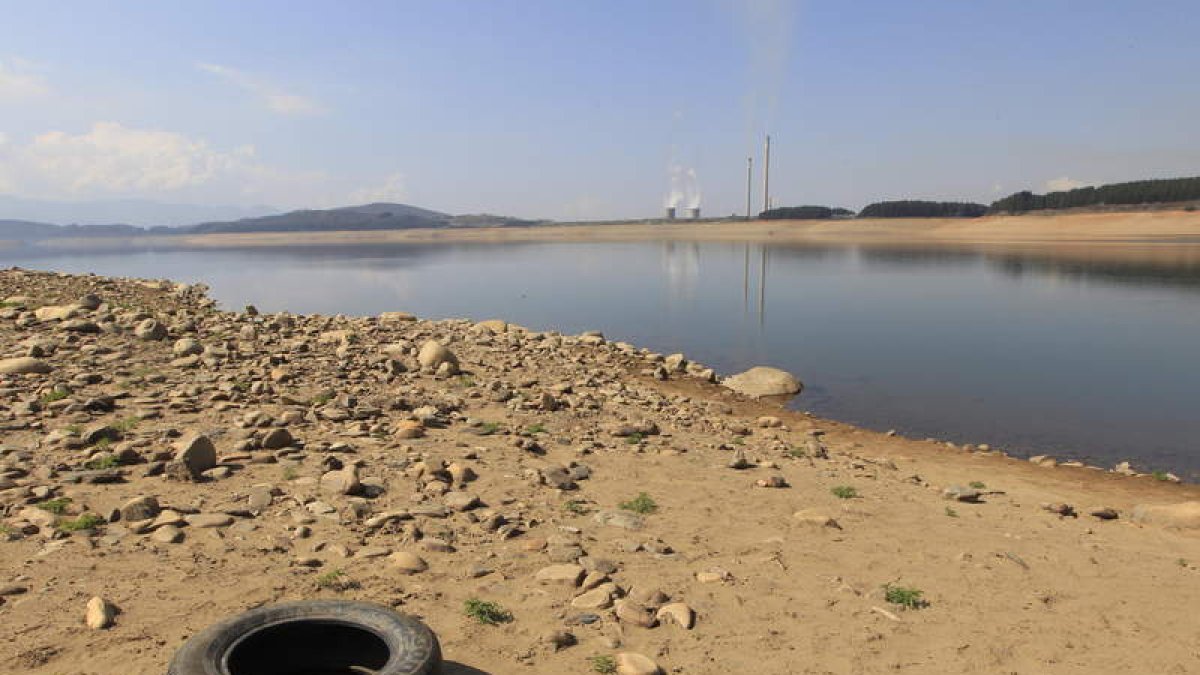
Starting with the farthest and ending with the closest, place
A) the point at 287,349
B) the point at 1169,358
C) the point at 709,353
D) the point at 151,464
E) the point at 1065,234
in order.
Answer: the point at 1065,234, the point at 709,353, the point at 1169,358, the point at 287,349, the point at 151,464

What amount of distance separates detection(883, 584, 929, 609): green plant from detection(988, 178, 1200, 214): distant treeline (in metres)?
132

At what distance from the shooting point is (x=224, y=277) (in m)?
66.9

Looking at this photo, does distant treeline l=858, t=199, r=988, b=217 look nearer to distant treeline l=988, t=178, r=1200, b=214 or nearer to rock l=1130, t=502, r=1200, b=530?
distant treeline l=988, t=178, r=1200, b=214

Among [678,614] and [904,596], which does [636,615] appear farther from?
[904,596]

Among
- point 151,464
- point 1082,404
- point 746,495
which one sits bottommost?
point 1082,404

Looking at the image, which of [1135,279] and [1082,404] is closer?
[1082,404]

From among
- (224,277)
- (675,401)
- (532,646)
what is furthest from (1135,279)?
(224,277)

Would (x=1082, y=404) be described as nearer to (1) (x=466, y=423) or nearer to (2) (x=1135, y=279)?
(1) (x=466, y=423)

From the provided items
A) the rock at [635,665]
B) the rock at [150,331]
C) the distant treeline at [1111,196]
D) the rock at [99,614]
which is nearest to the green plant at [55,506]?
the rock at [99,614]

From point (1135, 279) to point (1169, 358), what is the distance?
30480 mm

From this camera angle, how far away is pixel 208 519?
684 cm

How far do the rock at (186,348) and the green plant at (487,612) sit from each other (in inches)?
415

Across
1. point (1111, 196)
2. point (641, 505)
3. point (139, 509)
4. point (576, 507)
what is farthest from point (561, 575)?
point (1111, 196)

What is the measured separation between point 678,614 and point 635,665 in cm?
84
